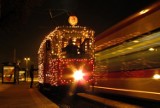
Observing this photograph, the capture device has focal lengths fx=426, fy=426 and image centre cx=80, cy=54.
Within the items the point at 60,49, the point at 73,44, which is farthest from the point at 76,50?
the point at 60,49

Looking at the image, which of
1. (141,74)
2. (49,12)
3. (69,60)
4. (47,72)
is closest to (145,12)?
(141,74)

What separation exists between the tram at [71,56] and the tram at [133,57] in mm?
677

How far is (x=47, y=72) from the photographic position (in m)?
24.1

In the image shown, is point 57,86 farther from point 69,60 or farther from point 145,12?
point 145,12

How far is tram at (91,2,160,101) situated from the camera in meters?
14.4

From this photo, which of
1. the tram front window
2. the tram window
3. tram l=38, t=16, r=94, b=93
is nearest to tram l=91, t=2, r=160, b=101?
tram l=38, t=16, r=94, b=93

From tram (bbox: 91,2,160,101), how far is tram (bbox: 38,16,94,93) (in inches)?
26.6

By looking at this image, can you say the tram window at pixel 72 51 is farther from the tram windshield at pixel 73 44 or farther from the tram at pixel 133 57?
the tram at pixel 133 57

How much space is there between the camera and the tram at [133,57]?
14.4 m

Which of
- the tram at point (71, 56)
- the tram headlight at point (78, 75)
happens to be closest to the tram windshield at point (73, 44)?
the tram at point (71, 56)

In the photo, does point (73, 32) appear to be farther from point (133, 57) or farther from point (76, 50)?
point (133, 57)

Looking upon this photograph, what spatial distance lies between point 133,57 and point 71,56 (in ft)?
17.9

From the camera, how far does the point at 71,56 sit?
21.6 m

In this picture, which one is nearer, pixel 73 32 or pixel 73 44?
pixel 73 44
